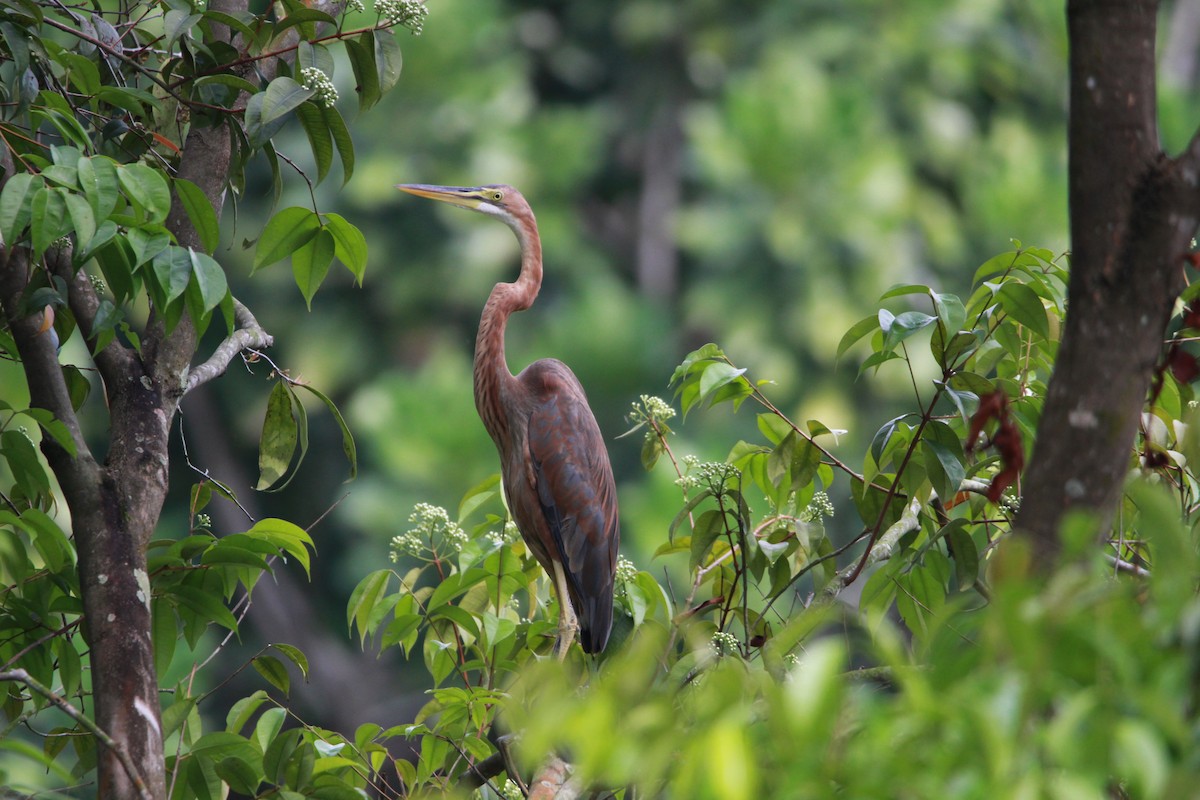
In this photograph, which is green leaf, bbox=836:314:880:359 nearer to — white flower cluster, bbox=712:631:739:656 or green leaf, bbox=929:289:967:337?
green leaf, bbox=929:289:967:337

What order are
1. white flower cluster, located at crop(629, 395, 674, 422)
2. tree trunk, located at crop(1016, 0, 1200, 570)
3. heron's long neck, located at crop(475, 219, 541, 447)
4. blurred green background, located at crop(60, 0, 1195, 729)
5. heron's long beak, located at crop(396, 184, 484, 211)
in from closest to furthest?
tree trunk, located at crop(1016, 0, 1200, 570)
white flower cluster, located at crop(629, 395, 674, 422)
heron's long neck, located at crop(475, 219, 541, 447)
heron's long beak, located at crop(396, 184, 484, 211)
blurred green background, located at crop(60, 0, 1195, 729)

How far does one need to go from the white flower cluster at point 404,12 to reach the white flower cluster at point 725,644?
828 mm

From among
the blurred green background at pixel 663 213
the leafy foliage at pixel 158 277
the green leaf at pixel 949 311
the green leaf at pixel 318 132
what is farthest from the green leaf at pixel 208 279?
the blurred green background at pixel 663 213

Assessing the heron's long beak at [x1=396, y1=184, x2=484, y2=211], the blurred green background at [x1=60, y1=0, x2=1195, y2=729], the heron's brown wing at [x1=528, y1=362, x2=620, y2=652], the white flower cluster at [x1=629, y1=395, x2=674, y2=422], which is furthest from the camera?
the blurred green background at [x1=60, y1=0, x2=1195, y2=729]

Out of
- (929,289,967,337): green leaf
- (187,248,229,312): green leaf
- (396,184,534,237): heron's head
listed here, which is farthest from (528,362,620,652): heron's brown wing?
(187,248,229,312): green leaf

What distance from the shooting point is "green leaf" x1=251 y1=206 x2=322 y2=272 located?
53.2 inches

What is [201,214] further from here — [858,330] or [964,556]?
[964,556]

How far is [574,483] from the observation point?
2572 mm

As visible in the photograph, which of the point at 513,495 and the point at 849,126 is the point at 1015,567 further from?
the point at 849,126

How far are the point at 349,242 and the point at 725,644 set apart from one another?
0.67 metres

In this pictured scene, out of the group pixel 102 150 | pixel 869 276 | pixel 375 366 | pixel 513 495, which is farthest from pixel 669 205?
pixel 102 150

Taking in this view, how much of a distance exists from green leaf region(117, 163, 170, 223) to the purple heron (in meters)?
1.37

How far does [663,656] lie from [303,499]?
265 inches

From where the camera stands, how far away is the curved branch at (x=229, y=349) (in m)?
1.41
